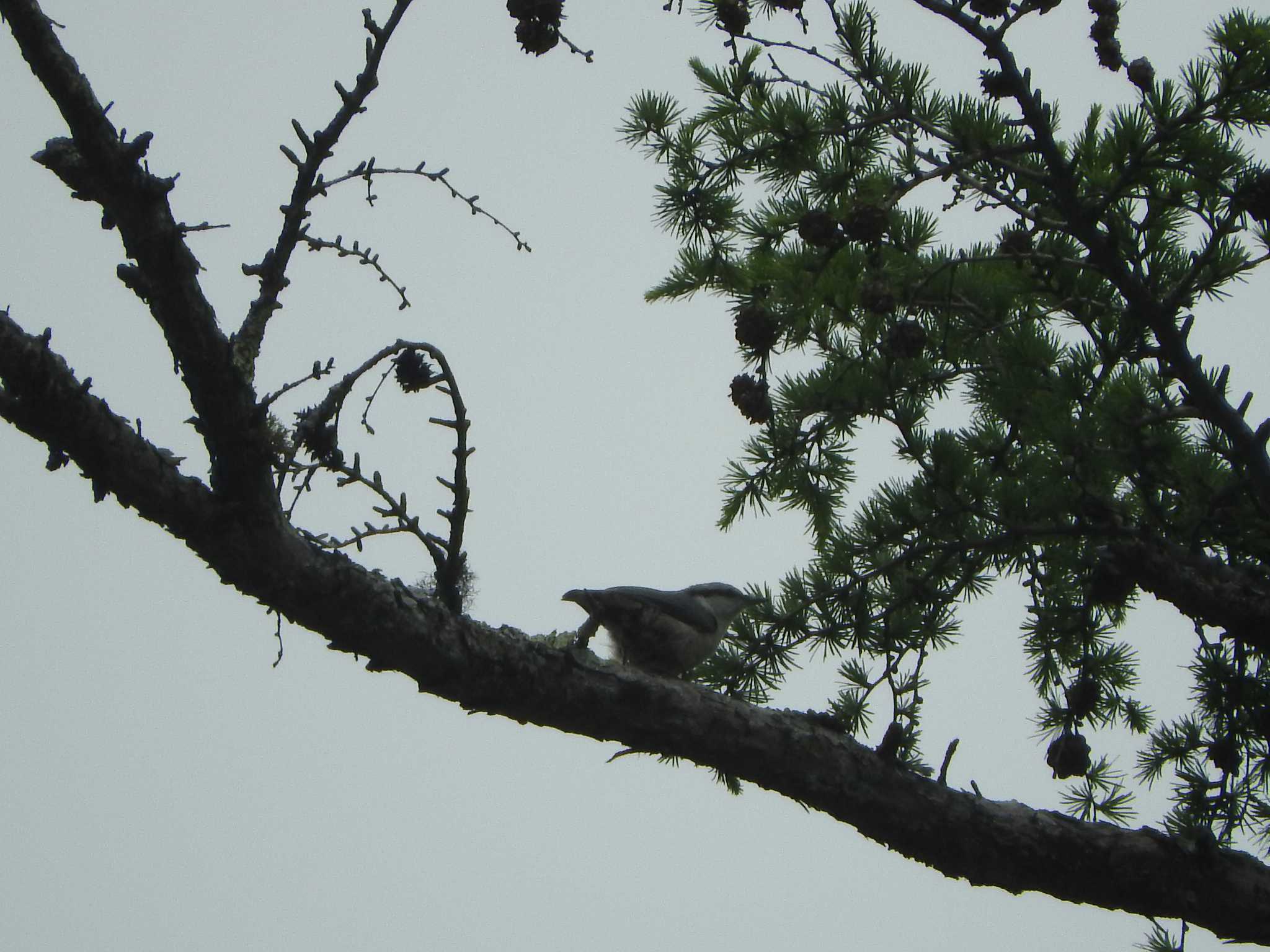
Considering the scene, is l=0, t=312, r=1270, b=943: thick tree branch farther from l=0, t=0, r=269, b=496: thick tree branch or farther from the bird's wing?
the bird's wing

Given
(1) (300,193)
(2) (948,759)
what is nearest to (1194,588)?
(2) (948,759)

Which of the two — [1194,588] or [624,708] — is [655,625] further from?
[1194,588]

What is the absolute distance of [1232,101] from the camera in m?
3.27

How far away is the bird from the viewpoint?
14.7 feet

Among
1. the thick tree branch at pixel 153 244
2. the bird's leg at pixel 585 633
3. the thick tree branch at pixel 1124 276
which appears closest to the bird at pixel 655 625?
the bird's leg at pixel 585 633

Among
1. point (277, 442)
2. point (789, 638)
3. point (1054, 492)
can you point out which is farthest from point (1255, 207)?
point (277, 442)

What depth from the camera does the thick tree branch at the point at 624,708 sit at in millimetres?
2477

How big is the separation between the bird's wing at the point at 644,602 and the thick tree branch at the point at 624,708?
1120 millimetres

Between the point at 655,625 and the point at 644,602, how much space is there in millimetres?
106

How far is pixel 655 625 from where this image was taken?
179 inches

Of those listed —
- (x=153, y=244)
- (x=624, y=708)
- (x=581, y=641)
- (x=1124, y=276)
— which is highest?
(x=1124, y=276)

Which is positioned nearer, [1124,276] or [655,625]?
[1124,276]

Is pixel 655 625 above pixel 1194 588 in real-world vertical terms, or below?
below

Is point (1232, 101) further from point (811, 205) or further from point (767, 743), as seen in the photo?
point (767, 743)
